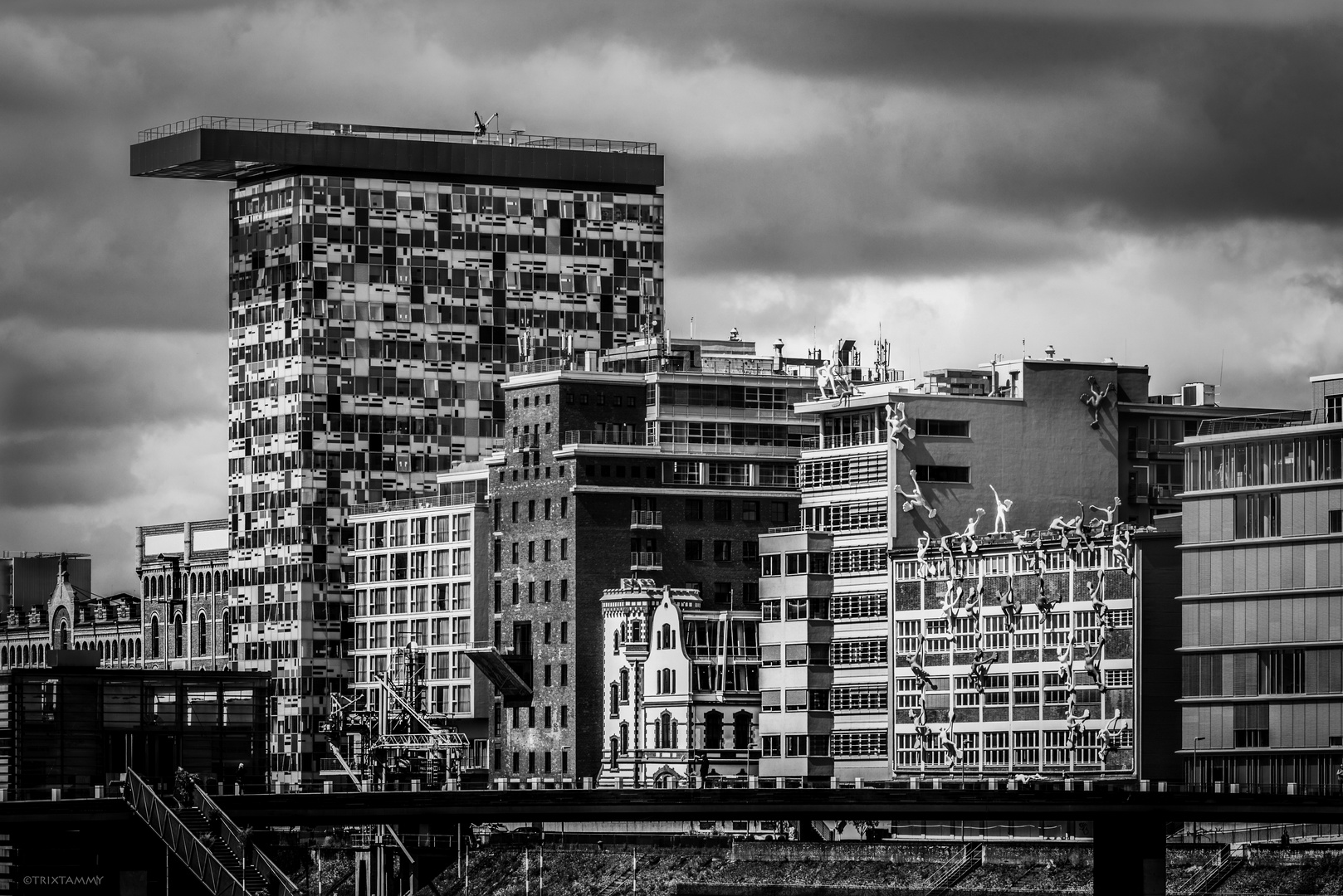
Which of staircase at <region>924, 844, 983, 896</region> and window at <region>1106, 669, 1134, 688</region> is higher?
window at <region>1106, 669, 1134, 688</region>

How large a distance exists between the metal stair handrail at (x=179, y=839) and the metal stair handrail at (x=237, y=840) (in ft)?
3.81

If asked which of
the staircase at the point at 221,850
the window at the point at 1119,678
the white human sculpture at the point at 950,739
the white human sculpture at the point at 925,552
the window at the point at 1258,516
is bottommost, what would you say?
the staircase at the point at 221,850

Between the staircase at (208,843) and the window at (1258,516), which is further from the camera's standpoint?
the window at (1258,516)

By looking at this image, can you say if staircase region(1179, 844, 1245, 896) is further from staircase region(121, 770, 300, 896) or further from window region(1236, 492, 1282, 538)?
staircase region(121, 770, 300, 896)

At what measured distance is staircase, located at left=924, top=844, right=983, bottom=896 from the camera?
7121 inches

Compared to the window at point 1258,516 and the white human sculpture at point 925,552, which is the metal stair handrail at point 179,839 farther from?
the white human sculpture at point 925,552

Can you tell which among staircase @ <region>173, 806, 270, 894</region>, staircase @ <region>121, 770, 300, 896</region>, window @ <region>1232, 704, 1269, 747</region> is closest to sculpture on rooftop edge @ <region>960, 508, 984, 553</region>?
window @ <region>1232, 704, 1269, 747</region>

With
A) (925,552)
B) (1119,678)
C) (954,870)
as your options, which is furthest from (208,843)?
(925,552)

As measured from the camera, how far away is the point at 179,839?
492 feet

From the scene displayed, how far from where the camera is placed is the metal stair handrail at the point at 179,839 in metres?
148

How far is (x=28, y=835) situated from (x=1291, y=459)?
70970 millimetres

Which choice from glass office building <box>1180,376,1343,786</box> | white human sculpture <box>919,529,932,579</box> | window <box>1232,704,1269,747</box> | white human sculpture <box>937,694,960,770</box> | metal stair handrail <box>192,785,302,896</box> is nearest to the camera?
metal stair handrail <box>192,785,302,896</box>

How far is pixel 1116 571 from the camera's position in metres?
185

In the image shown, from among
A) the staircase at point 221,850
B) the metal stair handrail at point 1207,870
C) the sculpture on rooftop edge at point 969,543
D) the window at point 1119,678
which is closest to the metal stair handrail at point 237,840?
the staircase at point 221,850
